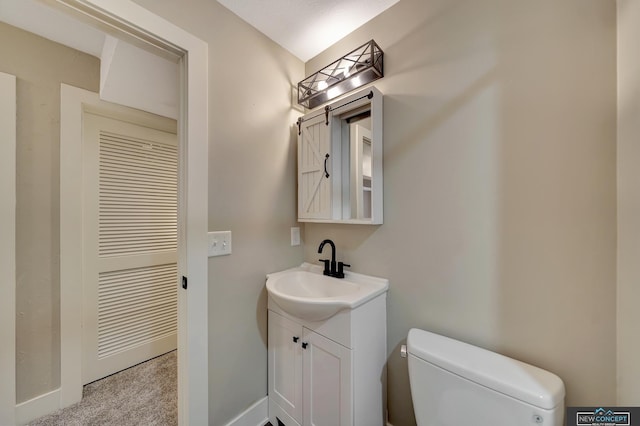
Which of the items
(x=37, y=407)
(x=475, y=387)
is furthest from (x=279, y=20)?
(x=37, y=407)

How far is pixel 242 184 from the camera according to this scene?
133cm

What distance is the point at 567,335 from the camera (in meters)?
0.81

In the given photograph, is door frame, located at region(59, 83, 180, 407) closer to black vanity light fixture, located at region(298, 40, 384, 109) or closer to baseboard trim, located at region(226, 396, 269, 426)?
baseboard trim, located at region(226, 396, 269, 426)

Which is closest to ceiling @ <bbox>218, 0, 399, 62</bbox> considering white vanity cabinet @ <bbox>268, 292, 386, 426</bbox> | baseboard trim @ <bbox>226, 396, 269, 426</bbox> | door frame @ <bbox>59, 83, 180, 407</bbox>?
door frame @ <bbox>59, 83, 180, 407</bbox>

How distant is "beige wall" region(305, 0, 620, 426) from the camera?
765 millimetres

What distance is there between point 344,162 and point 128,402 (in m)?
2.13

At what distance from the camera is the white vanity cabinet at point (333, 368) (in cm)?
103

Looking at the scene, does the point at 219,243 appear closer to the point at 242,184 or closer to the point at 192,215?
the point at 192,215

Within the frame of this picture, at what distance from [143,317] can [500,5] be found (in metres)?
3.00

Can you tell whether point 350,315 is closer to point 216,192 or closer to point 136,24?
point 216,192

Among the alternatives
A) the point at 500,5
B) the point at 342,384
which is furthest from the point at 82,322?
the point at 500,5

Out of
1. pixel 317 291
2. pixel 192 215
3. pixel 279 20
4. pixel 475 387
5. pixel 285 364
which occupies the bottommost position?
pixel 285 364

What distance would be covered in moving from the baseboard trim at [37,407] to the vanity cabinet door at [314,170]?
1.93m

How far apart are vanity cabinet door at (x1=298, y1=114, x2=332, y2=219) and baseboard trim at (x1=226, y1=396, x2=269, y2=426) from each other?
1158mm
